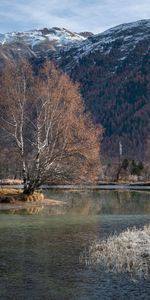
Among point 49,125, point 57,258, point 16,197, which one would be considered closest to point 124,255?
point 57,258

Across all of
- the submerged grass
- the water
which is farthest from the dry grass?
the submerged grass

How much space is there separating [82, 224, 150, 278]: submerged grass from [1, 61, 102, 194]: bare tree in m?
28.1

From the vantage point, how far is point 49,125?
5469cm

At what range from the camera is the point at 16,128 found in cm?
5344

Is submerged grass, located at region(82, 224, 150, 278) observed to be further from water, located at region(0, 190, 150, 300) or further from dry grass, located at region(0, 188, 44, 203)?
dry grass, located at region(0, 188, 44, 203)

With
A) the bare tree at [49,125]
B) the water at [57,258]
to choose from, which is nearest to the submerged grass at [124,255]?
the water at [57,258]

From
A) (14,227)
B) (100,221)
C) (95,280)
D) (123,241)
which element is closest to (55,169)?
(100,221)

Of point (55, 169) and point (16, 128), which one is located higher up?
point (16, 128)

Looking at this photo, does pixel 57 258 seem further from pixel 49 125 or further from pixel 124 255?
pixel 49 125

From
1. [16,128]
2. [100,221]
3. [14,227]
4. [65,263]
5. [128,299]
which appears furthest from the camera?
[16,128]

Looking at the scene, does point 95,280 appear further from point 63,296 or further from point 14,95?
point 14,95

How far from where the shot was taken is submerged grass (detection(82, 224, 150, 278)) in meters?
20.7

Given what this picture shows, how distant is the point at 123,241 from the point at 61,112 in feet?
108

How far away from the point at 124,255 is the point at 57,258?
3.02 metres
